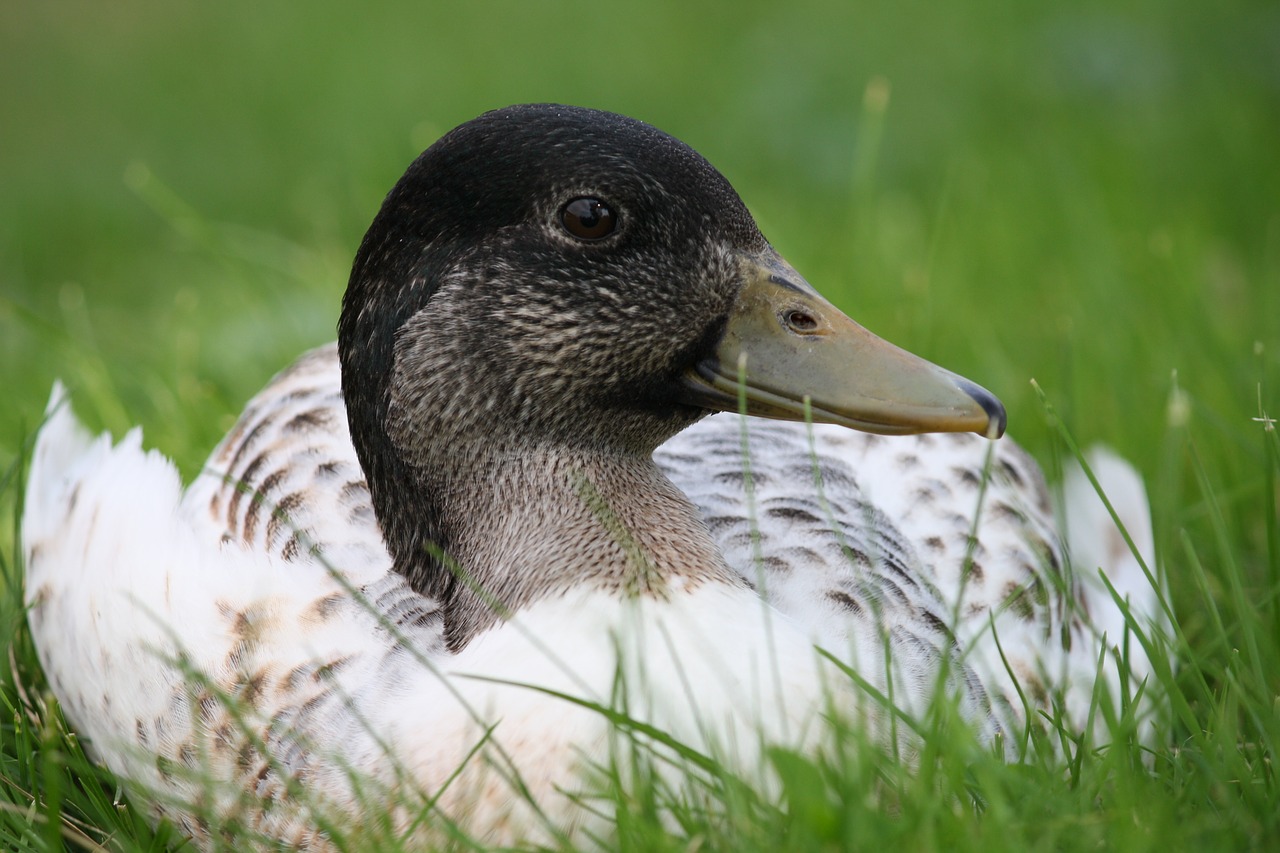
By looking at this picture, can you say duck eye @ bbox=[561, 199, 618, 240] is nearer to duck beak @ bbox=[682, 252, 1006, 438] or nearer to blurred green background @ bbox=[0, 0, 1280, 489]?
duck beak @ bbox=[682, 252, 1006, 438]

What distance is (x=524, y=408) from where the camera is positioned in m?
2.34

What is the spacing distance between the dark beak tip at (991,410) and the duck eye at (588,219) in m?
0.63

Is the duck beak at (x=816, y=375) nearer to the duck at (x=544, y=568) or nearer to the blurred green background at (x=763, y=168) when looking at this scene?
the duck at (x=544, y=568)

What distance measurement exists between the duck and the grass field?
7.2 inches

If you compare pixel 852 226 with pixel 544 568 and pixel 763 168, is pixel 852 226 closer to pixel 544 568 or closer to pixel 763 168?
pixel 763 168

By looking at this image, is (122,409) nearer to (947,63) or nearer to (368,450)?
(368,450)

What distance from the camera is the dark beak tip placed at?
2.15 meters

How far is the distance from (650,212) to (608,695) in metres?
0.79

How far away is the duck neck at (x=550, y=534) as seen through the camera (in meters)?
2.21

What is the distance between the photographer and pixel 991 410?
2162 millimetres

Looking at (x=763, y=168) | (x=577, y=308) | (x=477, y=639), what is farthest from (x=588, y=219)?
(x=763, y=168)

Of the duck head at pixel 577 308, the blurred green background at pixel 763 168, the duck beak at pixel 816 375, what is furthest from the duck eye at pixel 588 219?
the blurred green background at pixel 763 168

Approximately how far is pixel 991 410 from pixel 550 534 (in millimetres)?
728

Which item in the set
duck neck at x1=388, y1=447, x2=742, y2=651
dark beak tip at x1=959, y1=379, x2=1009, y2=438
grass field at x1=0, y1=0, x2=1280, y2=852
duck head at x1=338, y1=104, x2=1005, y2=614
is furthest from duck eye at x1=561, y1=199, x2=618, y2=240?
grass field at x1=0, y1=0, x2=1280, y2=852
